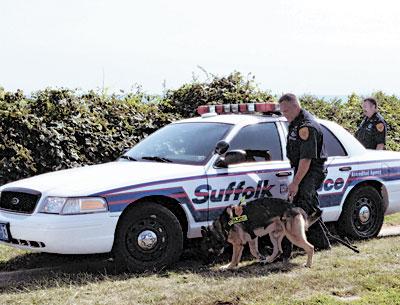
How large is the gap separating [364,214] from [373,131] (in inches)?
93.5

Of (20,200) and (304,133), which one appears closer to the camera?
(20,200)

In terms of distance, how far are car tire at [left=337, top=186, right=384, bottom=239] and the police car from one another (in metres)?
0.01

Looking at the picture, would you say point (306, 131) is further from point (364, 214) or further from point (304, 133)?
point (364, 214)

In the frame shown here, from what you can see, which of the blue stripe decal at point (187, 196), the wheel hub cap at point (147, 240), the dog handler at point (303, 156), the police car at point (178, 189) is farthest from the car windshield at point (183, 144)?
the wheel hub cap at point (147, 240)

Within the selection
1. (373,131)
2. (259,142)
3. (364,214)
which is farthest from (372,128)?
(259,142)

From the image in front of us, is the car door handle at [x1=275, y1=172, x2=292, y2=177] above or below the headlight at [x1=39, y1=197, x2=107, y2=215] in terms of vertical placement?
above

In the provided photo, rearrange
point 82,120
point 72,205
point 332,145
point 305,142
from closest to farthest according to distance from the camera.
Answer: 1. point 72,205
2. point 305,142
3. point 332,145
4. point 82,120

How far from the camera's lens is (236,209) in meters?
6.23

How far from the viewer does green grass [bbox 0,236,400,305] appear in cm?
511

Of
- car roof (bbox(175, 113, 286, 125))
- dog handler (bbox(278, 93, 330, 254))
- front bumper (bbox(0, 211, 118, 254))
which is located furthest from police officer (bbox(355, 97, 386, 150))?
front bumper (bbox(0, 211, 118, 254))

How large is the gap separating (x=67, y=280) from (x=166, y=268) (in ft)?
3.14

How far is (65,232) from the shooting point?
18.7ft

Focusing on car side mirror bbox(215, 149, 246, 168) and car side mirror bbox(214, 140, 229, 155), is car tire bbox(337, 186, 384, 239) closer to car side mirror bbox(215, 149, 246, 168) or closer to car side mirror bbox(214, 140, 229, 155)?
car side mirror bbox(215, 149, 246, 168)

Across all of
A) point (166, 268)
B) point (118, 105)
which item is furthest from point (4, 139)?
point (166, 268)
